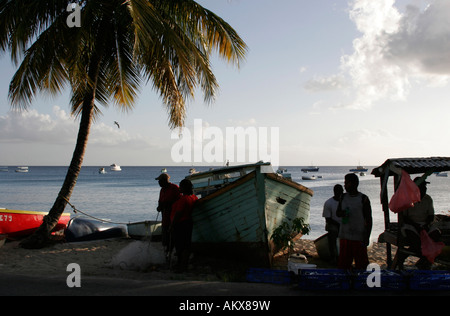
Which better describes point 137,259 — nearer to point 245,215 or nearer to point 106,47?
point 245,215

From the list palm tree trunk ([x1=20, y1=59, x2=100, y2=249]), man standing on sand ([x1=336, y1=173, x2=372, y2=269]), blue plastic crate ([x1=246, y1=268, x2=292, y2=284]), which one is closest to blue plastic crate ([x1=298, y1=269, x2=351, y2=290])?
blue plastic crate ([x1=246, y1=268, x2=292, y2=284])

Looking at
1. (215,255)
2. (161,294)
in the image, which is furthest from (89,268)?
(161,294)

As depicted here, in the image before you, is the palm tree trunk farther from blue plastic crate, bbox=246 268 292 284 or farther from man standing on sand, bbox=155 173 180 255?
blue plastic crate, bbox=246 268 292 284

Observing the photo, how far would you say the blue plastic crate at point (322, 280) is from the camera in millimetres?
5039

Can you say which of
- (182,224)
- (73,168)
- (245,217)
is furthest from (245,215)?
(73,168)

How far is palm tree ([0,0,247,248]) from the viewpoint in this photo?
8828 millimetres

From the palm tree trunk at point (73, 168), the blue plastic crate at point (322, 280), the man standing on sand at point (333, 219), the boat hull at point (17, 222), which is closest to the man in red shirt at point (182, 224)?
the man standing on sand at point (333, 219)

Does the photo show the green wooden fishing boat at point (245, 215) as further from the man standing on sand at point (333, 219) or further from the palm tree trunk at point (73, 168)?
the palm tree trunk at point (73, 168)

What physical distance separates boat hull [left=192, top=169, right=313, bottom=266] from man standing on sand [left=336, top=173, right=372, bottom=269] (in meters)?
2.36

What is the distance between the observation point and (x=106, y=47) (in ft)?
34.8

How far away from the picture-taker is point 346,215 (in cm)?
569
